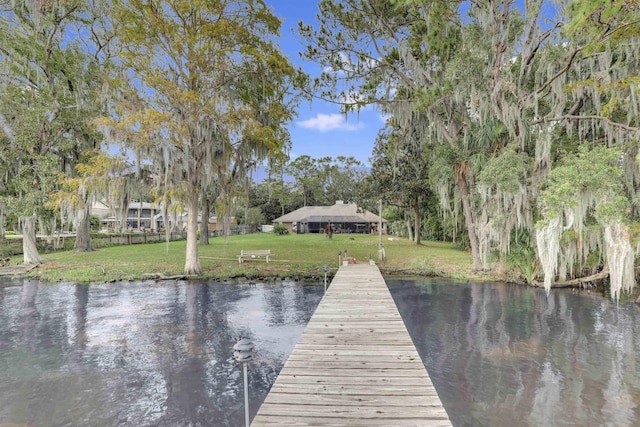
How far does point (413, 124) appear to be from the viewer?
1655cm

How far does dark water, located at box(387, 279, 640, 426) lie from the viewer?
184 inches

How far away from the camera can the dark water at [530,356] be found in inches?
184

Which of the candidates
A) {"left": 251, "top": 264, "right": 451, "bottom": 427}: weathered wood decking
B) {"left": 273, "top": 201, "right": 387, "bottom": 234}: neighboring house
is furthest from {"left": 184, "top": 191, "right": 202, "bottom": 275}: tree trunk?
{"left": 273, "top": 201, "right": 387, "bottom": 234}: neighboring house

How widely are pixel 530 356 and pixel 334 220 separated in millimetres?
34861

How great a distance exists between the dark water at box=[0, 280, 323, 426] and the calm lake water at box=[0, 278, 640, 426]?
0.03 meters

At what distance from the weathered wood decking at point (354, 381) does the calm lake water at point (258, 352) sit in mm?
1073

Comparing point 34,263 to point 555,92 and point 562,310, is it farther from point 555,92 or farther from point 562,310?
point 555,92

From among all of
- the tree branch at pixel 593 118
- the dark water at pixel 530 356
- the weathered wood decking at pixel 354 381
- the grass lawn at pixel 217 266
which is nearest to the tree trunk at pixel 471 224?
the grass lawn at pixel 217 266

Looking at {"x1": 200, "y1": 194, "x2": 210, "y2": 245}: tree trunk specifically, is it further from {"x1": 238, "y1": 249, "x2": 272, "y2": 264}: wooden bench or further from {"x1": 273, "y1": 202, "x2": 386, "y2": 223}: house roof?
{"x1": 273, "y1": 202, "x2": 386, "y2": 223}: house roof

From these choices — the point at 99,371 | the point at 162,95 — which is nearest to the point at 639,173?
the point at 99,371

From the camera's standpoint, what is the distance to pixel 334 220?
41219mm

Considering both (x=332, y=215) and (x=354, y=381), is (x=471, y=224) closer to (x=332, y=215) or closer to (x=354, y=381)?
(x=354, y=381)

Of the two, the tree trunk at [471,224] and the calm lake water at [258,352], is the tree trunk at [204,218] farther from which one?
the tree trunk at [471,224]

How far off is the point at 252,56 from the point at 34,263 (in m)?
14.6
